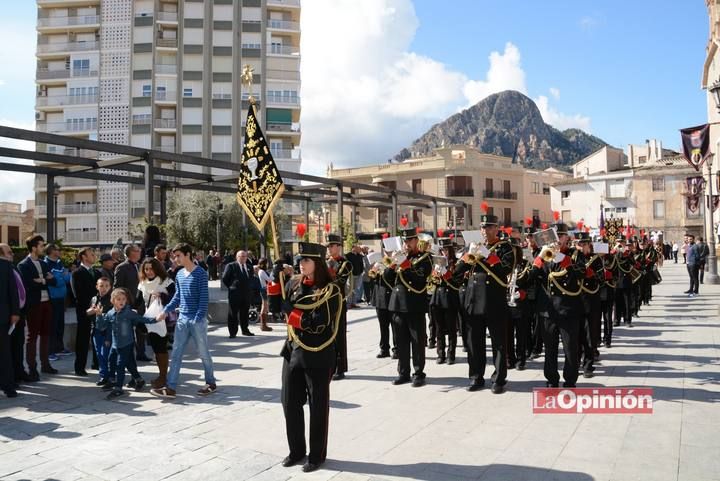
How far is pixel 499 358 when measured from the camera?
713 cm

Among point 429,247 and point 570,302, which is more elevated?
point 429,247

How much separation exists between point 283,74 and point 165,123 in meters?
11.6

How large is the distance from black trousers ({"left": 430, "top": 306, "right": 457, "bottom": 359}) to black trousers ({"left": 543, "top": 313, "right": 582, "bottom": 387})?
222 cm

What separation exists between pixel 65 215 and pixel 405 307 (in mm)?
50784

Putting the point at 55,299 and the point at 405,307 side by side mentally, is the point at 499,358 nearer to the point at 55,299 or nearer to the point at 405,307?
the point at 405,307

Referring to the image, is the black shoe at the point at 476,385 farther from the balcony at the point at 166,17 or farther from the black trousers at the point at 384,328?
the balcony at the point at 166,17

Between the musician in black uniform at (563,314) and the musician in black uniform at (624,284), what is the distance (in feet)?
16.7

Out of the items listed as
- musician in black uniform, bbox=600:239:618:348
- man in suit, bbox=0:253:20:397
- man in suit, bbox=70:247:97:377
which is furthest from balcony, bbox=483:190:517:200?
man in suit, bbox=0:253:20:397

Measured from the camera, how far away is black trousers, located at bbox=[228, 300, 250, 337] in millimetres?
12055

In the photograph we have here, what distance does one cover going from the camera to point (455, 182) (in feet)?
179

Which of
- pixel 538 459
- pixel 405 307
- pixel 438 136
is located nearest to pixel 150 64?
pixel 405 307

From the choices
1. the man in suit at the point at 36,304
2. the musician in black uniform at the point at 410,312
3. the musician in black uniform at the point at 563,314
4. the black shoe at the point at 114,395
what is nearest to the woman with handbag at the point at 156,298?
the black shoe at the point at 114,395

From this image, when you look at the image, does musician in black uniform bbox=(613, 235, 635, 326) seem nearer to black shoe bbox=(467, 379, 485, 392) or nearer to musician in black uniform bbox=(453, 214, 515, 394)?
musician in black uniform bbox=(453, 214, 515, 394)

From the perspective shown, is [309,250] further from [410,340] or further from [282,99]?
[282,99]
